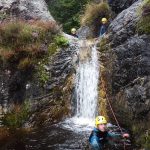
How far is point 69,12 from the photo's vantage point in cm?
2636

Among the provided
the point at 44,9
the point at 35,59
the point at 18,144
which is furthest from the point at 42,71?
the point at 44,9

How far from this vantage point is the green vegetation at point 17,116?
1412cm

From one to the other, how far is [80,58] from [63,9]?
11.4 meters

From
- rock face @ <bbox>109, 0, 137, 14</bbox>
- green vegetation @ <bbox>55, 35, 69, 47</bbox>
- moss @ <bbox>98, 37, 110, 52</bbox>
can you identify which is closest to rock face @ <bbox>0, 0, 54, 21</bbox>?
rock face @ <bbox>109, 0, 137, 14</bbox>

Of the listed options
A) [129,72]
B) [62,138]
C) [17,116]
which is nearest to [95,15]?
[129,72]

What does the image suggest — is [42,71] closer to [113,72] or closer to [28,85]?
[28,85]

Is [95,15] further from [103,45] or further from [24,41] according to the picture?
[24,41]

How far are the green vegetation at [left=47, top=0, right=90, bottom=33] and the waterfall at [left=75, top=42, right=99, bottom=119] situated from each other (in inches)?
413

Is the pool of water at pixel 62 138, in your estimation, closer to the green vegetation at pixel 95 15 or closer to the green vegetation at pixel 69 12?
the green vegetation at pixel 95 15

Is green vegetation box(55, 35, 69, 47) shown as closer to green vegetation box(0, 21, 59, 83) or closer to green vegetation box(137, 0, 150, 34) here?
green vegetation box(0, 21, 59, 83)

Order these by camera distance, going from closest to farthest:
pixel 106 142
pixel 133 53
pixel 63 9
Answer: pixel 106 142, pixel 133 53, pixel 63 9

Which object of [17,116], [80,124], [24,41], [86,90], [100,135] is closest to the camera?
[100,135]

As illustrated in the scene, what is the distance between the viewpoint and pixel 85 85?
15.1 m

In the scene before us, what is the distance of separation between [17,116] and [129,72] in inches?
176
